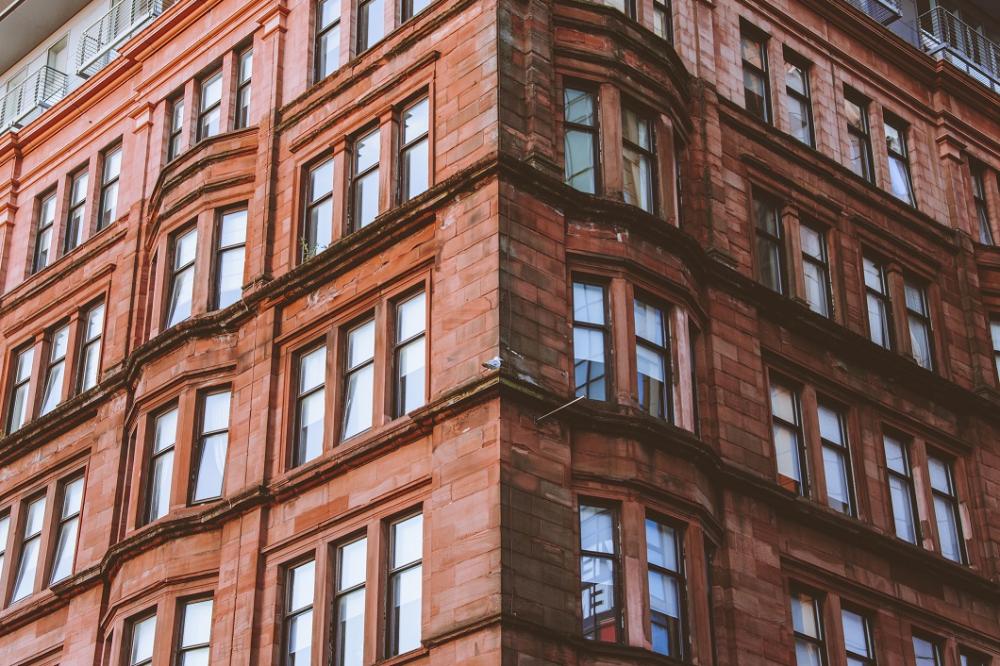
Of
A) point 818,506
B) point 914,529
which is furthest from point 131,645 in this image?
point 914,529

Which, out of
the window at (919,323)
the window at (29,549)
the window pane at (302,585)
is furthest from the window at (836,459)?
the window at (29,549)

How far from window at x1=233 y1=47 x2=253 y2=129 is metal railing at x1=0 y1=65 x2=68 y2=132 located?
35.6 ft

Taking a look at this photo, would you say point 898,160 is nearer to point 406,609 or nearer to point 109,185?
point 109,185

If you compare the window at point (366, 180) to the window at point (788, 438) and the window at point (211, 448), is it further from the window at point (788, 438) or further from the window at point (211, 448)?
the window at point (788, 438)

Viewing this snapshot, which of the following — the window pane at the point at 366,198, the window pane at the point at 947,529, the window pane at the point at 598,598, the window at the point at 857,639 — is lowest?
the window pane at the point at 598,598

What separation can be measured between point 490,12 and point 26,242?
16362mm

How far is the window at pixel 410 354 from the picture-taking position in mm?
32719

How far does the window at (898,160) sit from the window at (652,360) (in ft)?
35.2

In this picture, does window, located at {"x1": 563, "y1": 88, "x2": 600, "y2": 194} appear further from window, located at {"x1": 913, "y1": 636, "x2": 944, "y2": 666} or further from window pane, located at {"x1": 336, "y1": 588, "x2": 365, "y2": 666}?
window, located at {"x1": 913, "y1": 636, "x2": 944, "y2": 666}

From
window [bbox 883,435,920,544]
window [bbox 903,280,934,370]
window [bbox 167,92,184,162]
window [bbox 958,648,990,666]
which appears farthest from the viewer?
window [bbox 167,92,184,162]

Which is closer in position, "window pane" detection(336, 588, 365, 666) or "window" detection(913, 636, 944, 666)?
"window pane" detection(336, 588, 365, 666)

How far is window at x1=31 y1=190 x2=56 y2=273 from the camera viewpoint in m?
45.8

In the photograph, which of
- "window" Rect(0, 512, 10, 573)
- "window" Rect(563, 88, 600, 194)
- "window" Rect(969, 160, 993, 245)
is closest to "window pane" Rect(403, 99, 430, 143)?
"window" Rect(563, 88, 600, 194)

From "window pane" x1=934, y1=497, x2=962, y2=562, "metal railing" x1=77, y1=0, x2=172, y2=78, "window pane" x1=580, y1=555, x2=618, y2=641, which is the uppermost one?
"metal railing" x1=77, y1=0, x2=172, y2=78
